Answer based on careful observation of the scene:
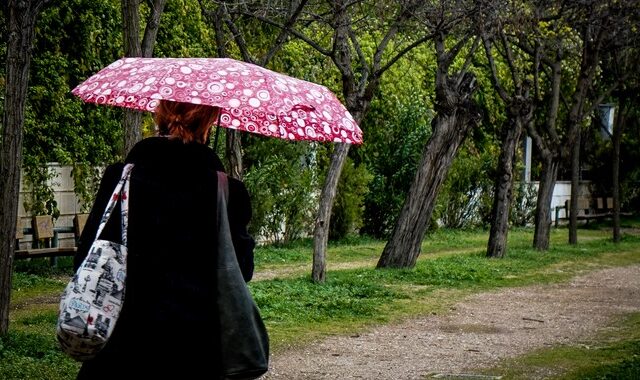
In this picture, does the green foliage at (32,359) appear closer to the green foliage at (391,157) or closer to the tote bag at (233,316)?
the tote bag at (233,316)

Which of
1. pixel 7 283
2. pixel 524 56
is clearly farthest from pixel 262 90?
pixel 524 56

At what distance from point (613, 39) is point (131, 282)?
65.6ft

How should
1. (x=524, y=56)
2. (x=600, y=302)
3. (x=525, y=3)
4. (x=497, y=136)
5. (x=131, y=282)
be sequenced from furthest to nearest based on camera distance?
1. (x=497, y=136)
2. (x=524, y=56)
3. (x=525, y=3)
4. (x=600, y=302)
5. (x=131, y=282)

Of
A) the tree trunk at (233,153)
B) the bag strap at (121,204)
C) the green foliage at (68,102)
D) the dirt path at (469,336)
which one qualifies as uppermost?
the green foliage at (68,102)

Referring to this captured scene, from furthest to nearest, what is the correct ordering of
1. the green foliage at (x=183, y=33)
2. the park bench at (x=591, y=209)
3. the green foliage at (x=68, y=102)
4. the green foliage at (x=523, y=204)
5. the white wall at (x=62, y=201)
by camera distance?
the park bench at (x=591, y=209) → the green foliage at (x=523, y=204) → the green foliage at (x=183, y=33) → the white wall at (x=62, y=201) → the green foliage at (x=68, y=102)

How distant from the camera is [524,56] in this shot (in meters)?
26.7

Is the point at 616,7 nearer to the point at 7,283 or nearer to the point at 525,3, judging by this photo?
the point at 525,3

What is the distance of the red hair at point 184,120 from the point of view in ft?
15.2

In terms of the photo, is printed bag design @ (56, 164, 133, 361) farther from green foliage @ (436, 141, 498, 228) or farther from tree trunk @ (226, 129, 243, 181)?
green foliage @ (436, 141, 498, 228)

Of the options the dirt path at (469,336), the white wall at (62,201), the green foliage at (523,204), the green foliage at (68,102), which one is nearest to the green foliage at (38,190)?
the green foliage at (68,102)

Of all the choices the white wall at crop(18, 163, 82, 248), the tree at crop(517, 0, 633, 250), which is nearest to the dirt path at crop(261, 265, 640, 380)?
the tree at crop(517, 0, 633, 250)

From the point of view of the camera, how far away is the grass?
382 inches

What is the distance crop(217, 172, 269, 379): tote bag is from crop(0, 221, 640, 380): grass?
4.09m

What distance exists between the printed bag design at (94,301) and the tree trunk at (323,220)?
10636mm
